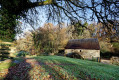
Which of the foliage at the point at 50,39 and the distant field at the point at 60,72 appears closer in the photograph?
the distant field at the point at 60,72

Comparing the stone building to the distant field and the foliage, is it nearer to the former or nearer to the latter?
the foliage

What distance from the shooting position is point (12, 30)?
5.59m

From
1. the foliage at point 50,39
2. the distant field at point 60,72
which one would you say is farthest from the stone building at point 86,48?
the distant field at point 60,72

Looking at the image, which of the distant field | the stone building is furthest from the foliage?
the distant field

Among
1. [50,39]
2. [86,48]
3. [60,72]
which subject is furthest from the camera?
[50,39]

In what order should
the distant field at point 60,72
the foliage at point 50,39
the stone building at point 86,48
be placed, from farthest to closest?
the foliage at point 50,39 → the stone building at point 86,48 → the distant field at point 60,72

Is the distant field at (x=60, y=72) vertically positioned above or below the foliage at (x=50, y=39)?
below

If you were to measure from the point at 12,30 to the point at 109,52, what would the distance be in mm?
28217

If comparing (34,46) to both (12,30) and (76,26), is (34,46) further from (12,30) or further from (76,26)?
(76,26)

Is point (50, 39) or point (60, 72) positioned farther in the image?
point (50, 39)

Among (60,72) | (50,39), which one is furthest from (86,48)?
(60,72)

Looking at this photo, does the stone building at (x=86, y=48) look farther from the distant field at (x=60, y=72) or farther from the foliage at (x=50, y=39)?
the distant field at (x=60, y=72)

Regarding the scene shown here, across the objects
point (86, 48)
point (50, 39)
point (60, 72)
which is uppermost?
point (50, 39)

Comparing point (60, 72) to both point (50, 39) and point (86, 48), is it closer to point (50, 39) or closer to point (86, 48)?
point (86, 48)
